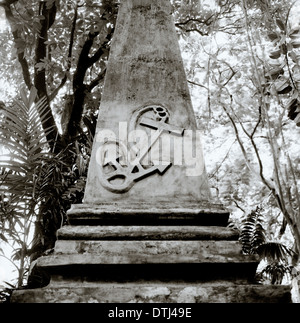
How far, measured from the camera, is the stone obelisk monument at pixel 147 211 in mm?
1576

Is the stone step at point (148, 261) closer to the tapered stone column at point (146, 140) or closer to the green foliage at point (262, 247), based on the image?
the tapered stone column at point (146, 140)

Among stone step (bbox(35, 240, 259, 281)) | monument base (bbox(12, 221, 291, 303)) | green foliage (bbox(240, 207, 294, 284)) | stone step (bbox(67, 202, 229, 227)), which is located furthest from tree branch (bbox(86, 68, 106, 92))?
stone step (bbox(35, 240, 259, 281))

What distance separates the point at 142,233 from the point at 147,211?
138 mm

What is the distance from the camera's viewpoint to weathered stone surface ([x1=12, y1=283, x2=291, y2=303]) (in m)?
1.52

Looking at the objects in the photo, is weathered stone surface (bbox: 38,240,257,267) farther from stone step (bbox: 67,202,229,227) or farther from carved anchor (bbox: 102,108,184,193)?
carved anchor (bbox: 102,108,184,193)

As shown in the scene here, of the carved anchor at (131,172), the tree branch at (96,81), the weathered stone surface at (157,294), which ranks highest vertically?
the tree branch at (96,81)

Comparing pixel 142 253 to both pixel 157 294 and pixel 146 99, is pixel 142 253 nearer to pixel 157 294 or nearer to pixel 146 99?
pixel 157 294

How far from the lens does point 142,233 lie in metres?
1.75

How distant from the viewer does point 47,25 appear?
211 inches

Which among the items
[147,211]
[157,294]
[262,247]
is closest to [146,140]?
[147,211]

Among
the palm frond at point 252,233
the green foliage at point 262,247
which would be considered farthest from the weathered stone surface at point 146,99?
the palm frond at point 252,233

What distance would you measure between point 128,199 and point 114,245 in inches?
13.4
